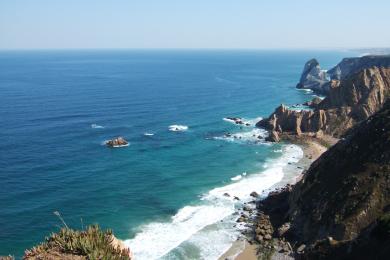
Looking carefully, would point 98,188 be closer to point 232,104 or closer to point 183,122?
point 183,122

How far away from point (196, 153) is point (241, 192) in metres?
20.9

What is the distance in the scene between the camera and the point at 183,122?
380ft

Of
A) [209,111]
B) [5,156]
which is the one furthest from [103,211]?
[209,111]

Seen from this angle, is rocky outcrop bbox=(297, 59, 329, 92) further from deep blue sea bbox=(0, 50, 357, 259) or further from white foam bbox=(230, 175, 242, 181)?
white foam bbox=(230, 175, 242, 181)

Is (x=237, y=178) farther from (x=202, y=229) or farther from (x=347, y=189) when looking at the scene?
(x=347, y=189)

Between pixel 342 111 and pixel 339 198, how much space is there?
60.1 metres

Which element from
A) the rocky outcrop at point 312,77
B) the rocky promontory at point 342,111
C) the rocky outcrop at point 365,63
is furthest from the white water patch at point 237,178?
the rocky outcrop at point 312,77

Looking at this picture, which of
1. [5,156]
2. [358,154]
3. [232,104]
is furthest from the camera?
[232,104]

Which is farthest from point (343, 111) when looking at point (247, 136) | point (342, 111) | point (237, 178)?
point (237, 178)

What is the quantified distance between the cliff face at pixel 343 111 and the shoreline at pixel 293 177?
16.6 ft

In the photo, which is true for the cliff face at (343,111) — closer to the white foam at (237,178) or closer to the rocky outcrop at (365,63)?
the white foam at (237,178)

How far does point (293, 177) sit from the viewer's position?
256 feet

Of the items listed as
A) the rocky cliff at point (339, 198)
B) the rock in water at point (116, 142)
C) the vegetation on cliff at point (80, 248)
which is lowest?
the rock in water at point (116, 142)

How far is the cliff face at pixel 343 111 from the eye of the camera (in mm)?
106250
